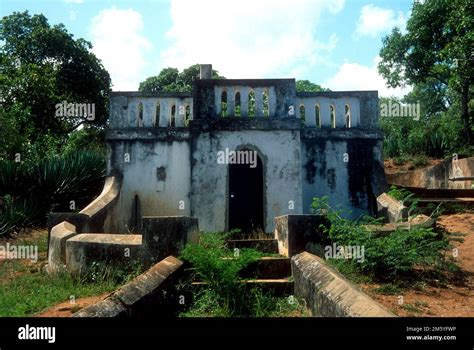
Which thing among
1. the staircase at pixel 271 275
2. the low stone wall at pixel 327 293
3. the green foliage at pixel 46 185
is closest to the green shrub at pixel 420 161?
the green foliage at pixel 46 185

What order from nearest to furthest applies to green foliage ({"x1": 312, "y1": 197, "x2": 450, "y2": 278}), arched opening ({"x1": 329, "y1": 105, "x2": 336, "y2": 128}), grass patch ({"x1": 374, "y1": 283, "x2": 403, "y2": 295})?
grass patch ({"x1": 374, "y1": 283, "x2": 403, "y2": 295})
green foliage ({"x1": 312, "y1": 197, "x2": 450, "y2": 278})
arched opening ({"x1": 329, "y1": 105, "x2": 336, "y2": 128})

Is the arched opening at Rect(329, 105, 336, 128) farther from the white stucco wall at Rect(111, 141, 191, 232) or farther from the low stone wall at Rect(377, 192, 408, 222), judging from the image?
the white stucco wall at Rect(111, 141, 191, 232)

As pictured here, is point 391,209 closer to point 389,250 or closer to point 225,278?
point 389,250

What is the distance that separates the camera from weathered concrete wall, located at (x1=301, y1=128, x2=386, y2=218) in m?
10.8

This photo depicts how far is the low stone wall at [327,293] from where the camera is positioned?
12.1 ft

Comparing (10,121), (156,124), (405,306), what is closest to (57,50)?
(10,121)

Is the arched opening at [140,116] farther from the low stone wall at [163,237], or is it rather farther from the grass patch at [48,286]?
the low stone wall at [163,237]

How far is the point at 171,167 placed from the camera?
1059cm

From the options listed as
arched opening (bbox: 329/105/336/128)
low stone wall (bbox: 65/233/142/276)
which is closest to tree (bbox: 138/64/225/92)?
arched opening (bbox: 329/105/336/128)

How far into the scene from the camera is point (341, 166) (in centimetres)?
1088

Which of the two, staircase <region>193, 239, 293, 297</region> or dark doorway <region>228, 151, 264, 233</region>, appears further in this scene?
dark doorway <region>228, 151, 264, 233</region>

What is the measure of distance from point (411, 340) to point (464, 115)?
17.1 meters

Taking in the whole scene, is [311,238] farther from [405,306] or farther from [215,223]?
[215,223]

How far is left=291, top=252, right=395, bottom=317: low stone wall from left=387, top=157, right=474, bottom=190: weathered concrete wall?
9082 mm
